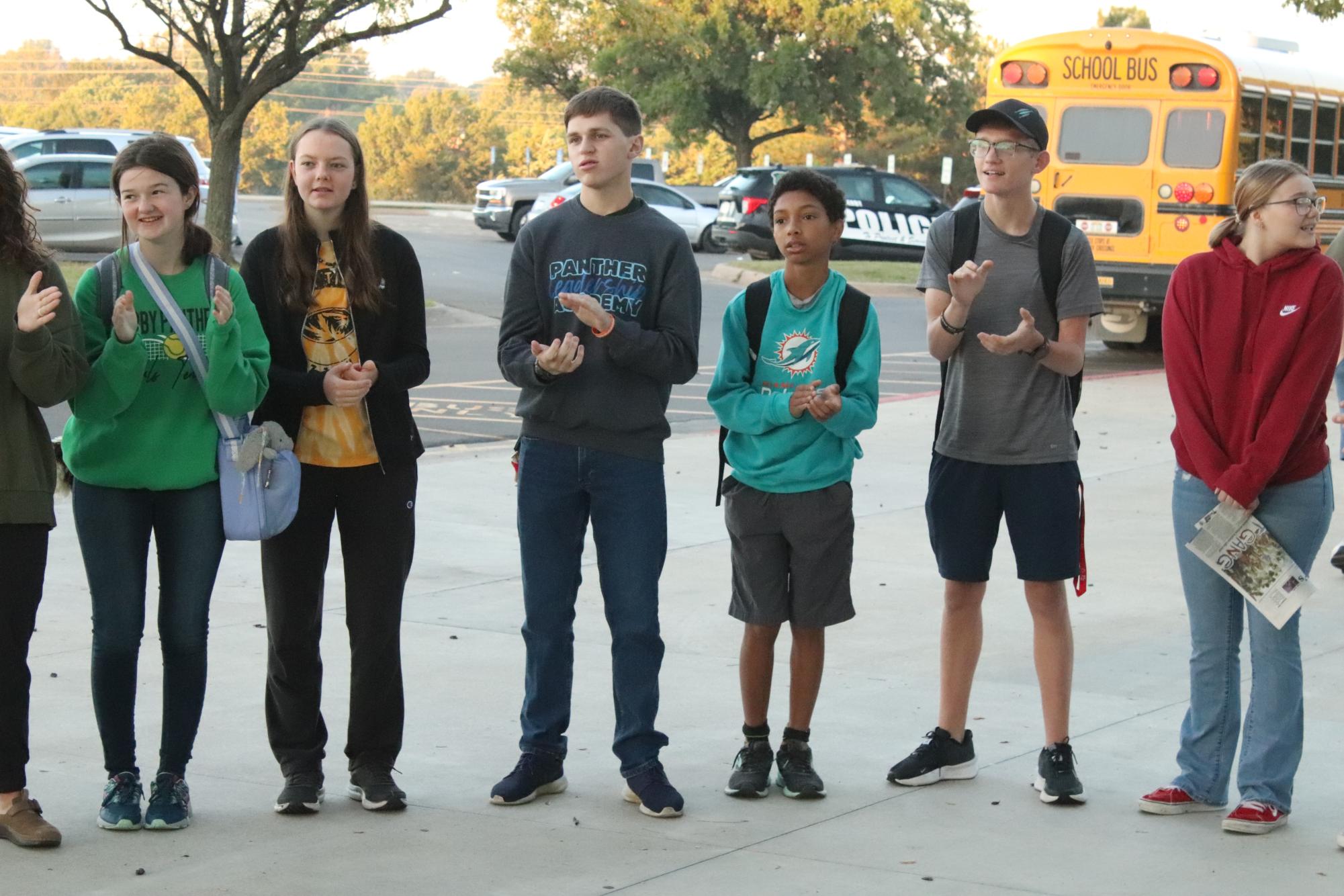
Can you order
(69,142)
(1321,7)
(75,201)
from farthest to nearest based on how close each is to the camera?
(69,142), (75,201), (1321,7)

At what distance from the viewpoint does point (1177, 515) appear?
485 centimetres

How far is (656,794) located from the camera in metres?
4.72

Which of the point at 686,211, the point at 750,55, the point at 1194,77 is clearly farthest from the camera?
the point at 750,55

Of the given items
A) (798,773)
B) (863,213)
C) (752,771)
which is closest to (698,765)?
(752,771)

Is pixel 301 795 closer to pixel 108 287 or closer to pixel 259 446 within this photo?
pixel 259 446

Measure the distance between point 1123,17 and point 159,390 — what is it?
5902 cm

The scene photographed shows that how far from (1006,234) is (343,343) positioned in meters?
1.93

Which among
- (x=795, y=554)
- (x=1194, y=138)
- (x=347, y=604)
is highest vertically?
(x=1194, y=138)

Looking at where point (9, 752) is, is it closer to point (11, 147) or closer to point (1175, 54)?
point (1175, 54)

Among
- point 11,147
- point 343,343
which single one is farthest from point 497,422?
point 11,147

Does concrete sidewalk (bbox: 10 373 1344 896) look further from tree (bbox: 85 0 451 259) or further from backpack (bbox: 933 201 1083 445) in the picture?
tree (bbox: 85 0 451 259)

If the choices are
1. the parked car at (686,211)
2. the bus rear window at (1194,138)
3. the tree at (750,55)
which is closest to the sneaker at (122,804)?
the bus rear window at (1194,138)

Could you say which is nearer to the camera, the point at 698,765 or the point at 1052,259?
the point at 1052,259

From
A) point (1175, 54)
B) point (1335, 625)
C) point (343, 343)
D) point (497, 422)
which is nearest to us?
point (343, 343)
